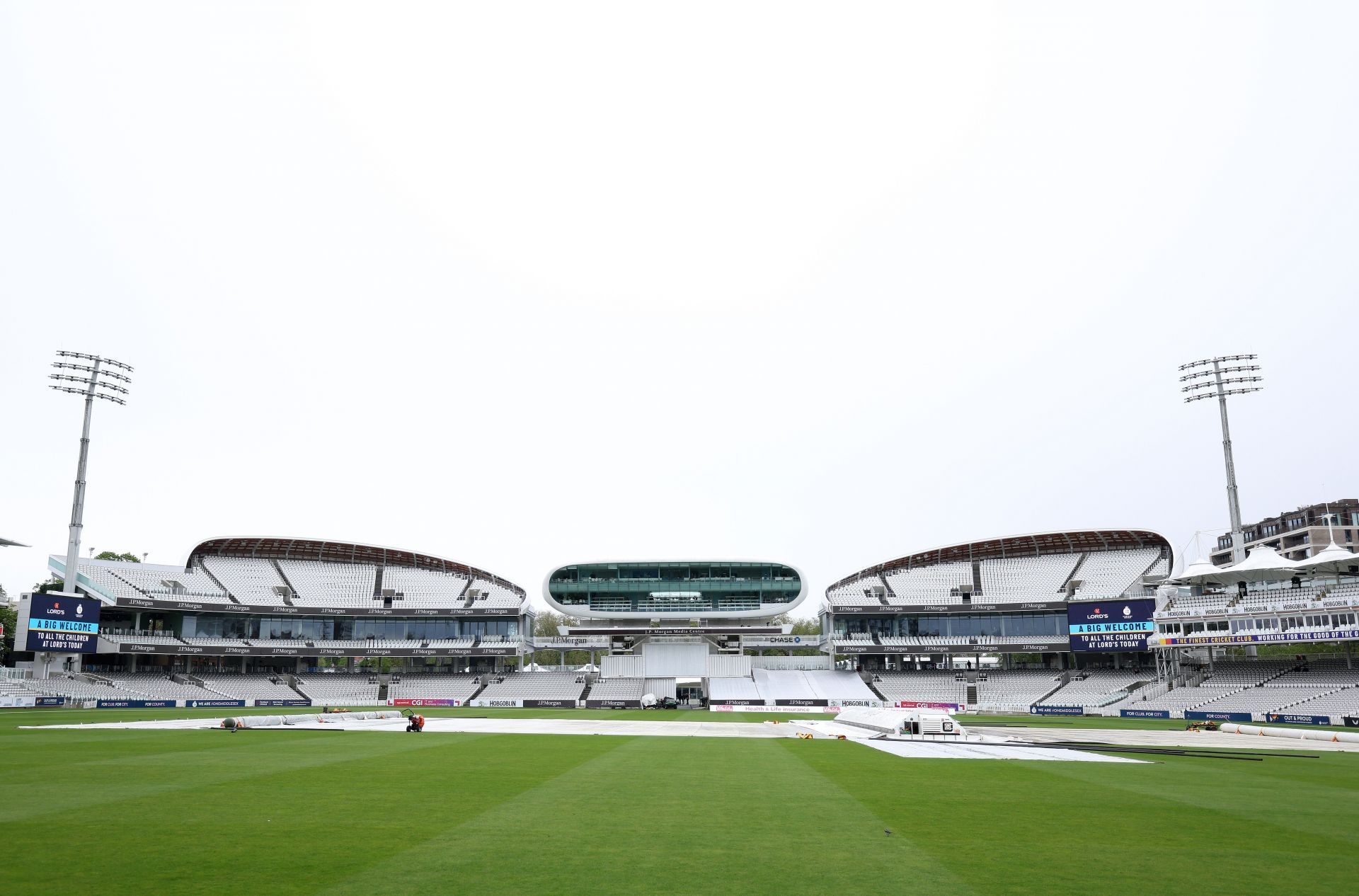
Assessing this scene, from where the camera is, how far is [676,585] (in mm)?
88688

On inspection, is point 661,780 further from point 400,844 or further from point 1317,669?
point 1317,669

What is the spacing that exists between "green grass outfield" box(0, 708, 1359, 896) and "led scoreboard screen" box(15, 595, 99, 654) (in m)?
48.1

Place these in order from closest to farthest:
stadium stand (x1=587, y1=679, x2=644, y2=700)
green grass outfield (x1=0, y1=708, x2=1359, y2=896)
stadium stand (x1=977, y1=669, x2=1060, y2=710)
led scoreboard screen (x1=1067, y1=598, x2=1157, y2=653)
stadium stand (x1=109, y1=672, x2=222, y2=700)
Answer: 1. green grass outfield (x1=0, y1=708, x2=1359, y2=896)
2. stadium stand (x1=109, y1=672, x2=222, y2=700)
3. led scoreboard screen (x1=1067, y1=598, x2=1157, y2=653)
4. stadium stand (x1=977, y1=669, x2=1060, y2=710)
5. stadium stand (x1=587, y1=679, x2=644, y2=700)

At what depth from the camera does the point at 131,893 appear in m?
8.59

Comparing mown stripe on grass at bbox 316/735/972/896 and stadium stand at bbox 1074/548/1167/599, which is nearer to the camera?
mown stripe on grass at bbox 316/735/972/896

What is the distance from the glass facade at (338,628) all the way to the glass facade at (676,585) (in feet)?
26.7

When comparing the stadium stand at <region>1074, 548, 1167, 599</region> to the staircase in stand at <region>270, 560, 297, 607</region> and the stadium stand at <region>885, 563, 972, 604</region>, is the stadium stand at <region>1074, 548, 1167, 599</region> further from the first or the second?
the staircase in stand at <region>270, 560, 297, 607</region>

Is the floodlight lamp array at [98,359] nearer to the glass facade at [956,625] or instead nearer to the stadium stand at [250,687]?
the stadium stand at [250,687]

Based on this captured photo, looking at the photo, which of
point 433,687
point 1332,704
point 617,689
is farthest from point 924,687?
point 433,687

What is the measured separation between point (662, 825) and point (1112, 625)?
67.0 meters

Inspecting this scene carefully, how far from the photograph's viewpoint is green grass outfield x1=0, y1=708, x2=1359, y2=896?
9562 mm

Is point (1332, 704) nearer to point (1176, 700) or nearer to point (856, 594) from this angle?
point (1176, 700)

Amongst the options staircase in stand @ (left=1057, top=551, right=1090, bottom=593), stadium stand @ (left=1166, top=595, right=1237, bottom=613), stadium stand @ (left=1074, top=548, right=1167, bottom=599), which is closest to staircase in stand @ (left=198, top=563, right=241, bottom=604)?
staircase in stand @ (left=1057, top=551, right=1090, bottom=593)

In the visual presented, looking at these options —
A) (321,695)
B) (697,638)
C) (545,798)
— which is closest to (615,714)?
(697,638)
